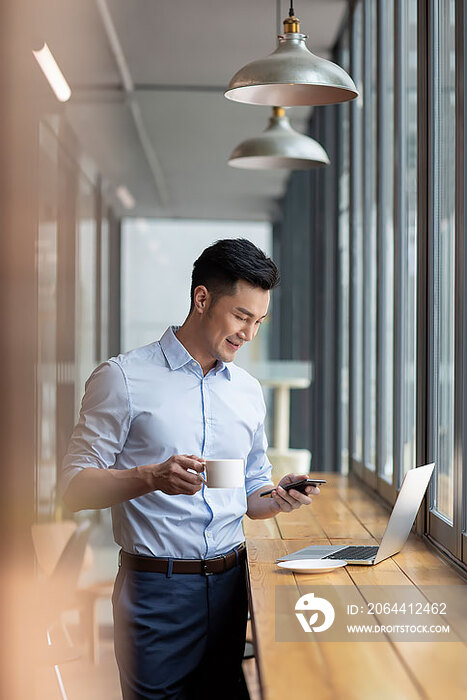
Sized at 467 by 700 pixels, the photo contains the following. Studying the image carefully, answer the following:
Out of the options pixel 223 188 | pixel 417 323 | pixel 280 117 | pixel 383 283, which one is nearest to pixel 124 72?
pixel 223 188

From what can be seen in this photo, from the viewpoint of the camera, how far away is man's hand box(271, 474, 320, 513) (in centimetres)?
196

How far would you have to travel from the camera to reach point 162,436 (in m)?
1.92

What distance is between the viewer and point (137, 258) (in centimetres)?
560

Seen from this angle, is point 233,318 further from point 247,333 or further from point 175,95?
point 175,95

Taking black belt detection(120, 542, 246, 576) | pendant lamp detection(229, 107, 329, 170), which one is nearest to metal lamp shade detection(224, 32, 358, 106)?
pendant lamp detection(229, 107, 329, 170)

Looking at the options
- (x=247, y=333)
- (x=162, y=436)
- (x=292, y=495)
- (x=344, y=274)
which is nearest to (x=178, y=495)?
(x=162, y=436)

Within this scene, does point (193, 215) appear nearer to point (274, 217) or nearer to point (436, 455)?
point (274, 217)

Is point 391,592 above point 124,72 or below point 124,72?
below

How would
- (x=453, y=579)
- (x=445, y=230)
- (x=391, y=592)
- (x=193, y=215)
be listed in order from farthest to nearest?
(x=193, y=215)
(x=445, y=230)
(x=453, y=579)
(x=391, y=592)

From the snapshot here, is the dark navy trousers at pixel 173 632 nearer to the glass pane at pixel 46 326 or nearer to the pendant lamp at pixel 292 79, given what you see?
the pendant lamp at pixel 292 79

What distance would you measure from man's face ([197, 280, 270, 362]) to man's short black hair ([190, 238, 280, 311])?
0.02m

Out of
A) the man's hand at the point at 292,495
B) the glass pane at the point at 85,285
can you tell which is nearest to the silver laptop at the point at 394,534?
the man's hand at the point at 292,495

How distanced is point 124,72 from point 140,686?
13.5 feet

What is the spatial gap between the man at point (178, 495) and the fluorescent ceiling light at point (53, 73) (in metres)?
1.95
